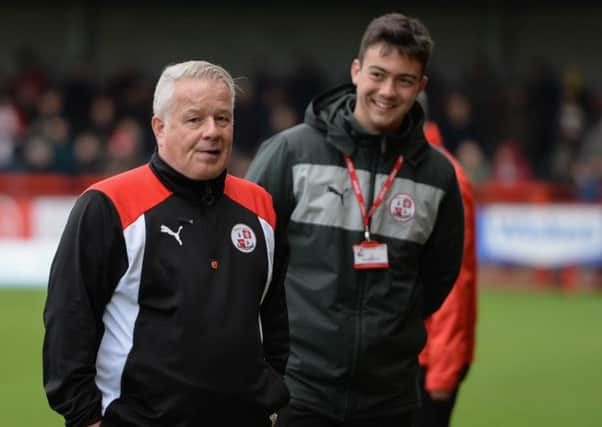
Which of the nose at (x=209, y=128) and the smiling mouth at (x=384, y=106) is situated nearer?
the nose at (x=209, y=128)

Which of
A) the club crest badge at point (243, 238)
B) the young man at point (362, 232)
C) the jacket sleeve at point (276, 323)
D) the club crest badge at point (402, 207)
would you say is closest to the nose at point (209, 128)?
the club crest badge at point (243, 238)

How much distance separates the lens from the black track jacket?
3693 mm

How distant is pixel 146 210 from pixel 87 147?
1542cm

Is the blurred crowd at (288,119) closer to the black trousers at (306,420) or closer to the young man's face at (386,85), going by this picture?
the young man's face at (386,85)

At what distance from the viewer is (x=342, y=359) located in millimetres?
4820

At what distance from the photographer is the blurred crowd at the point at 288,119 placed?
1894 cm

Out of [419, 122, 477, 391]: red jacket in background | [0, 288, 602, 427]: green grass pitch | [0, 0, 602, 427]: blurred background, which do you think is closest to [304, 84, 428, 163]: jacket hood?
[419, 122, 477, 391]: red jacket in background

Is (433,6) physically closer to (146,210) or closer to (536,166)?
(536,166)

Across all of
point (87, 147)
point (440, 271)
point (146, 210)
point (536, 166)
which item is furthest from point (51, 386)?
point (536, 166)

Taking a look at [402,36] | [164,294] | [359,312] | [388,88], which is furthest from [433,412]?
[164,294]

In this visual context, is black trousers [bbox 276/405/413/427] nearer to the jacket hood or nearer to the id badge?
the id badge

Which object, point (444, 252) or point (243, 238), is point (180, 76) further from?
point (444, 252)

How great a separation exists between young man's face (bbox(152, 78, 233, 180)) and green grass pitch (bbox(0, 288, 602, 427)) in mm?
4920

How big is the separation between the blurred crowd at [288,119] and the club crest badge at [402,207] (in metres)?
13.0
